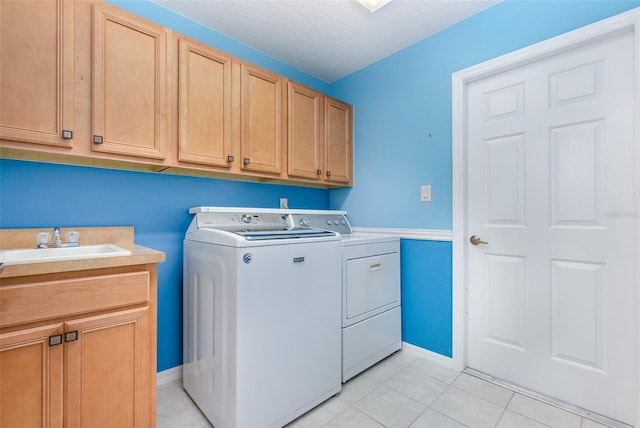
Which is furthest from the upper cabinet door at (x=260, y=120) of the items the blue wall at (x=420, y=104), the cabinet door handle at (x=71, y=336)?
the cabinet door handle at (x=71, y=336)

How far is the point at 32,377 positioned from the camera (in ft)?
3.50

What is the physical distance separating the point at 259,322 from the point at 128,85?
1.40 m

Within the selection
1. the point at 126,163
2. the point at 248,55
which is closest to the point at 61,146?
the point at 126,163

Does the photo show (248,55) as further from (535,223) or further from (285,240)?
(535,223)

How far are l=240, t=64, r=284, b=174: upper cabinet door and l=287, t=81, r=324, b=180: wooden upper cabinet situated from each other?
99 millimetres

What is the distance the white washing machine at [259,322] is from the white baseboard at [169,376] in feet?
0.52

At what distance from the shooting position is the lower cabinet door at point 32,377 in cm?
102

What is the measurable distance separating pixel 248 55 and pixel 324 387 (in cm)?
248

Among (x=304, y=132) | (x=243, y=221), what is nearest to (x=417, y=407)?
(x=243, y=221)

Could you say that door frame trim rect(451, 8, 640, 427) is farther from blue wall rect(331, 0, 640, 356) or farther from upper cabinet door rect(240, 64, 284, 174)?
upper cabinet door rect(240, 64, 284, 174)

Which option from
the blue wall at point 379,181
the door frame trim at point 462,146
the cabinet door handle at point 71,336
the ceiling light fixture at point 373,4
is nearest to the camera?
the cabinet door handle at point 71,336

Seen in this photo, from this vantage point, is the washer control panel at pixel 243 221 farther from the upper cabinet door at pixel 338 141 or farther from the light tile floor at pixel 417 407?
the light tile floor at pixel 417 407

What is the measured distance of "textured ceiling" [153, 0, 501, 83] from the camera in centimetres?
191

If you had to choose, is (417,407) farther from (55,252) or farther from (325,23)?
(325,23)
